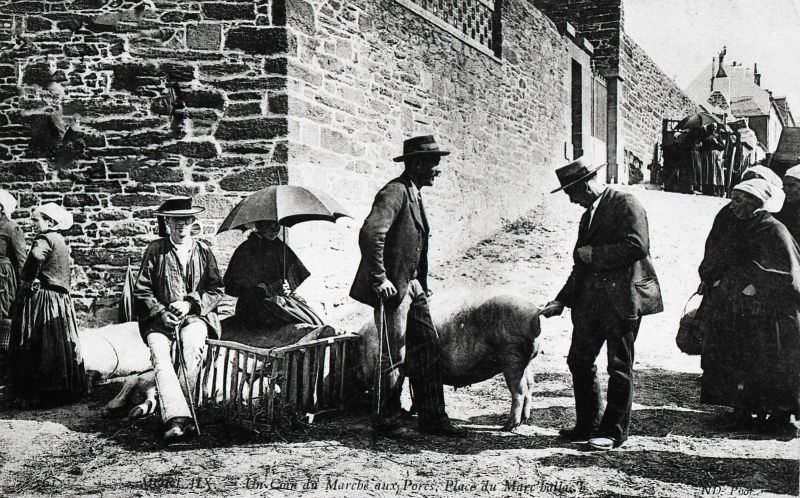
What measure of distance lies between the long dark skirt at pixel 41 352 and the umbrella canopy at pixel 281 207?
1.88 metres

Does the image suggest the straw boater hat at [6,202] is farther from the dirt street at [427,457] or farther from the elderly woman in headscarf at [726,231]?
the elderly woman in headscarf at [726,231]

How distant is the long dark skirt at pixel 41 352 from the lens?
6504mm

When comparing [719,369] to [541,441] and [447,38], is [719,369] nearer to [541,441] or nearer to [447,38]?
[541,441]

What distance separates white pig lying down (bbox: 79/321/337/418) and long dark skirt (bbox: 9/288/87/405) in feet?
1.73

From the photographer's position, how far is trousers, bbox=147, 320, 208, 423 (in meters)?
5.13

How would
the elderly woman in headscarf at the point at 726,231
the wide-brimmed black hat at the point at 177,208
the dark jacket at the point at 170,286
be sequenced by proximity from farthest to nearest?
the wide-brimmed black hat at the point at 177,208 → the dark jacket at the point at 170,286 → the elderly woman in headscarf at the point at 726,231

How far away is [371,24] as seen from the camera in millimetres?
9766

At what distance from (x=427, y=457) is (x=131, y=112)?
232 inches

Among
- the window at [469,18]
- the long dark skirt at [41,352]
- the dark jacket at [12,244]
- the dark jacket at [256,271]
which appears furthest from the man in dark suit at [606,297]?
the window at [469,18]

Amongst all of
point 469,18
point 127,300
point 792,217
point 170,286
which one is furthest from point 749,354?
point 469,18

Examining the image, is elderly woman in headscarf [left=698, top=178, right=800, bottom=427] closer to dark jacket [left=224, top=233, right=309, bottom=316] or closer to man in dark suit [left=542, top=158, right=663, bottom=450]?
man in dark suit [left=542, top=158, right=663, bottom=450]

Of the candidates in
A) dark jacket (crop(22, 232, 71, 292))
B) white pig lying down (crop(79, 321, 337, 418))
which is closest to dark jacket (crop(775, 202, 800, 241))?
white pig lying down (crop(79, 321, 337, 418))

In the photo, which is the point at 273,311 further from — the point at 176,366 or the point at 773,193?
the point at 773,193

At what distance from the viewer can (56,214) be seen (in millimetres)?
6730
